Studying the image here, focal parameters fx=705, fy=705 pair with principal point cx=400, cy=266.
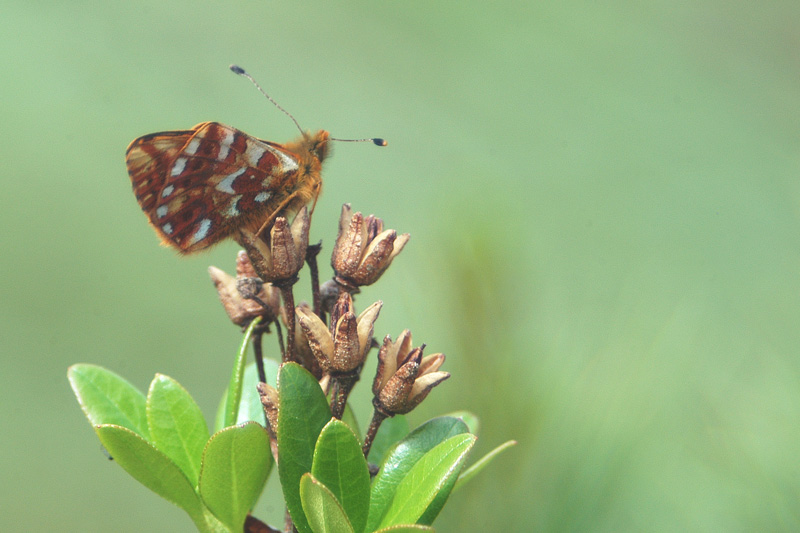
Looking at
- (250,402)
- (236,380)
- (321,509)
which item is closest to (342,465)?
(321,509)

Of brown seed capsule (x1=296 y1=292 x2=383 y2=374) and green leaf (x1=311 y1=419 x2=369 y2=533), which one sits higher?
brown seed capsule (x1=296 y1=292 x2=383 y2=374)

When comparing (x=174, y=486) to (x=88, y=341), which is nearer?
(x=174, y=486)

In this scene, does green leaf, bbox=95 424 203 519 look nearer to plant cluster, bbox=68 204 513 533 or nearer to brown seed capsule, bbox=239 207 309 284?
plant cluster, bbox=68 204 513 533

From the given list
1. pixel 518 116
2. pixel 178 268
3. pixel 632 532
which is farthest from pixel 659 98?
pixel 632 532

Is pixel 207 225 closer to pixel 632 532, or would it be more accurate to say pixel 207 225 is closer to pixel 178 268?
pixel 632 532

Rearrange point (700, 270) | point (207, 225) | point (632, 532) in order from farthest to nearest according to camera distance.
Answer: point (700, 270) → point (632, 532) → point (207, 225)

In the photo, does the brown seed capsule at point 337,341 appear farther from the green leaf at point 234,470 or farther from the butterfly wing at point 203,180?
the butterfly wing at point 203,180

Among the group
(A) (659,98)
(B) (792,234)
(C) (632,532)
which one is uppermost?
(A) (659,98)

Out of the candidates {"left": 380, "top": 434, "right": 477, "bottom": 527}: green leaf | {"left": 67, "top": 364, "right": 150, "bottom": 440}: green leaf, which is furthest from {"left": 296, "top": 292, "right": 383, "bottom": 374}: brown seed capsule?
{"left": 67, "top": 364, "right": 150, "bottom": 440}: green leaf
